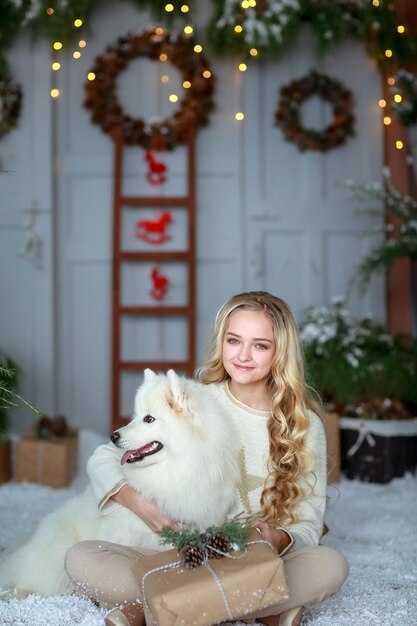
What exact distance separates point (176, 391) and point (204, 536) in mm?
307

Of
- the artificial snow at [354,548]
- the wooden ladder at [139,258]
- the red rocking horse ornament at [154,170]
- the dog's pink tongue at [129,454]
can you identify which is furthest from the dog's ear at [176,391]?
the red rocking horse ornament at [154,170]

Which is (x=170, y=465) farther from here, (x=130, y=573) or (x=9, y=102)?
(x=9, y=102)

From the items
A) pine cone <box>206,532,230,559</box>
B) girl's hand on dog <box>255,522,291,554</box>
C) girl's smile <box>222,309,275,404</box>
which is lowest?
girl's hand on dog <box>255,522,291,554</box>

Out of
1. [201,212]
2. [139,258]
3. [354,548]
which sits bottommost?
[354,548]

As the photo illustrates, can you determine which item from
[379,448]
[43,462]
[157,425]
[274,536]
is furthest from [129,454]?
[379,448]

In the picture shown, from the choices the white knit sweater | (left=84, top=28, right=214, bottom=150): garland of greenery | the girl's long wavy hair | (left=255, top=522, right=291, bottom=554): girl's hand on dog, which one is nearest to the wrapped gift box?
the white knit sweater

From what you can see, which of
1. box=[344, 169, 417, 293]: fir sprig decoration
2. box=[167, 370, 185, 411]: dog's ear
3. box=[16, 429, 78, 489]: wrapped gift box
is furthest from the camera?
box=[344, 169, 417, 293]: fir sprig decoration

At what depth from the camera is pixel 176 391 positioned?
1.65 m

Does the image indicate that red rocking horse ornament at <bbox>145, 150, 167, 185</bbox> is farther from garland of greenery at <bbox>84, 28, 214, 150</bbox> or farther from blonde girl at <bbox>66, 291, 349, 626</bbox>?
blonde girl at <bbox>66, 291, 349, 626</bbox>

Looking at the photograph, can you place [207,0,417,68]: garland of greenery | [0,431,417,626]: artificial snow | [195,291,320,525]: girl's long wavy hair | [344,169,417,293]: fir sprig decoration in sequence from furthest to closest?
1. [207,0,417,68]: garland of greenery
2. [344,169,417,293]: fir sprig decoration
3. [195,291,320,525]: girl's long wavy hair
4. [0,431,417,626]: artificial snow

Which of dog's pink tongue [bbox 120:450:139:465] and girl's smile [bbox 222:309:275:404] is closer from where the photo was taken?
dog's pink tongue [bbox 120:450:139:465]

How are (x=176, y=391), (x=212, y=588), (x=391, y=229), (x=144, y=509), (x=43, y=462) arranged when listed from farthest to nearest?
1. (x=391, y=229)
2. (x=43, y=462)
3. (x=144, y=509)
4. (x=176, y=391)
5. (x=212, y=588)

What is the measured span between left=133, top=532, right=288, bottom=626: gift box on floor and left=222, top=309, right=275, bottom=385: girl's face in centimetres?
50

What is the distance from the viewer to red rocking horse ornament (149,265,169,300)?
159 inches
